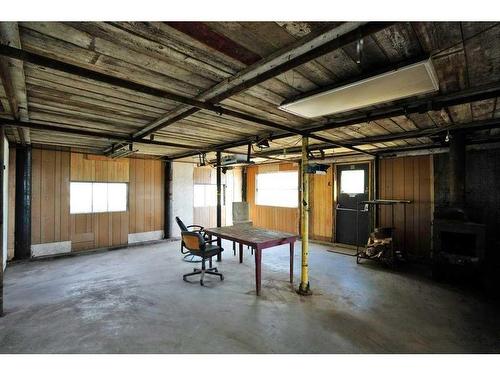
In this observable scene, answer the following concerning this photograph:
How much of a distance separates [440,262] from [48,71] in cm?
556

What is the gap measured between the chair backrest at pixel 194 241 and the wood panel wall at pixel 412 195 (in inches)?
173

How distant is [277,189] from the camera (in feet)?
26.5

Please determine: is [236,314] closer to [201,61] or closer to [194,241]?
[194,241]

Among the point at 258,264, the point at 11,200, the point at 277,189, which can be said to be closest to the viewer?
the point at 258,264

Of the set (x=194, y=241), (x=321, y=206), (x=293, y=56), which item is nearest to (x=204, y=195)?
(x=321, y=206)

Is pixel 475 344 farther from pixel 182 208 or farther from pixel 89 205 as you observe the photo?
pixel 89 205

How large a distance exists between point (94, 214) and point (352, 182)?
6.76m

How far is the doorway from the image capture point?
6.13 metres

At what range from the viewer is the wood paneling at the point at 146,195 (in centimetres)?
671

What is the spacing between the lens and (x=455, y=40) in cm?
153

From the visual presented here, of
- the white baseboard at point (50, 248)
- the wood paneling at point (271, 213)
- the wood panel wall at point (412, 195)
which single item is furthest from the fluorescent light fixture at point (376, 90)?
the white baseboard at point (50, 248)

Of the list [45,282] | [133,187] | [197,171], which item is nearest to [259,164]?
[197,171]

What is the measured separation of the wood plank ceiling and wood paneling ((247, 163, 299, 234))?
15.5 ft

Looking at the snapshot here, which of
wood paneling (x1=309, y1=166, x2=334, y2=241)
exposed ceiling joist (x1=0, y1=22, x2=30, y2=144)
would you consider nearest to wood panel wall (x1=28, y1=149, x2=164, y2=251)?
exposed ceiling joist (x1=0, y1=22, x2=30, y2=144)
